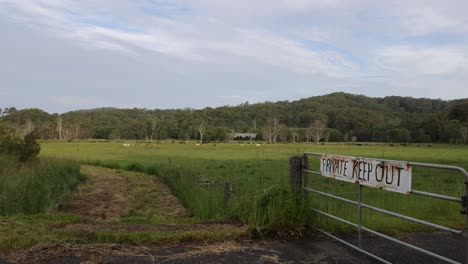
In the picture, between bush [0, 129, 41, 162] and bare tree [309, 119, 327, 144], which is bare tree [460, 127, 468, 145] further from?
bush [0, 129, 41, 162]

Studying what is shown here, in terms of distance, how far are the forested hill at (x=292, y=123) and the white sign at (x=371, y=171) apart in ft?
381

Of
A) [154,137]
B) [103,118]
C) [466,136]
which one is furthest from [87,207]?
[103,118]

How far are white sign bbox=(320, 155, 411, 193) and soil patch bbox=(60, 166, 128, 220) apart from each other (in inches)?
281

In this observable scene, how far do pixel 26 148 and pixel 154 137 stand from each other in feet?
433

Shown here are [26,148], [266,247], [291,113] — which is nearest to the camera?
[266,247]

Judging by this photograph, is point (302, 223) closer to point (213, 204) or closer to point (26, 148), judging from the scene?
point (213, 204)

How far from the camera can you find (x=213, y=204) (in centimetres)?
1096

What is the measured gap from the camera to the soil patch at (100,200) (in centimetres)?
1488

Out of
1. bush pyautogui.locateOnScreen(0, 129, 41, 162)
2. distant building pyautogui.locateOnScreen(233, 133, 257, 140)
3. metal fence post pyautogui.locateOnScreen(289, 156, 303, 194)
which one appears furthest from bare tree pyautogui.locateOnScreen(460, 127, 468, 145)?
metal fence post pyautogui.locateOnScreen(289, 156, 303, 194)

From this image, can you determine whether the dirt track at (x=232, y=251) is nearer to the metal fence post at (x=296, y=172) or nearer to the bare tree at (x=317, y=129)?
the metal fence post at (x=296, y=172)

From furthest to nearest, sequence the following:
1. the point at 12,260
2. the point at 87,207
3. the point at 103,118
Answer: the point at 103,118 → the point at 87,207 → the point at 12,260

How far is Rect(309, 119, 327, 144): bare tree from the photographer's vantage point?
154000 mm

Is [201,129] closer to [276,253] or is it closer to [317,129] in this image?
[317,129]

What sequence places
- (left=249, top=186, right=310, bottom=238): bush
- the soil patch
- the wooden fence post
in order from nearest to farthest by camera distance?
(left=249, top=186, right=310, bottom=238): bush < the wooden fence post < the soil patch
